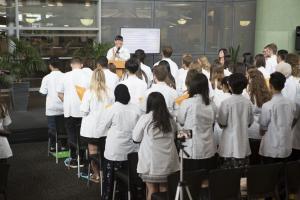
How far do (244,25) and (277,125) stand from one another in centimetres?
925

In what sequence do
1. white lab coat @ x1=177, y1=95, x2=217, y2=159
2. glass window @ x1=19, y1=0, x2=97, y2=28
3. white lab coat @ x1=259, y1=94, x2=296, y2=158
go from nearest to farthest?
white lab coat @ x1=177, y1=95, x2=217, y2=159, white lab coat @ x1=259, y1=94, x2=296, y2=158, glass window @ x1=19, y1=0, x2=97, y2=28

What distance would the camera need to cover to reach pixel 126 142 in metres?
4.72

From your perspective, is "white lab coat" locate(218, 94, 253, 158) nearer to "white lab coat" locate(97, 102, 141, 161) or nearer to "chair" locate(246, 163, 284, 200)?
"chair" locate(246, 163, 284, 200)

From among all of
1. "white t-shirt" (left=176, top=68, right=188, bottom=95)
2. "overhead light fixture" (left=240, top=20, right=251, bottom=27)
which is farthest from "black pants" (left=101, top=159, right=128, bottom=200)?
"overhead light fixture" (left=240, top=20, right=251, bottom=27)

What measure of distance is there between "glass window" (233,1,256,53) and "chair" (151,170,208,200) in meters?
10.0

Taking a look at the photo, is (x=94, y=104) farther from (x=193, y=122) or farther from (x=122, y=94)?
(x=193, y=122)

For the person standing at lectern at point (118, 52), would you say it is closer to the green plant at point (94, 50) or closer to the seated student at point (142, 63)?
the green plant at point (94, 50)

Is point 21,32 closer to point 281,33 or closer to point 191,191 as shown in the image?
point 281,33

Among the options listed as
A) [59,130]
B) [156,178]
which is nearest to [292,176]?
[156,178]

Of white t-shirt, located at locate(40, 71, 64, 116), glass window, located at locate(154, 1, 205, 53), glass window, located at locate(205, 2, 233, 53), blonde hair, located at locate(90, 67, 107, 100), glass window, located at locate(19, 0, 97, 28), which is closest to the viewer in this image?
blonde hair, located at locate(90, 67, 107, 100)

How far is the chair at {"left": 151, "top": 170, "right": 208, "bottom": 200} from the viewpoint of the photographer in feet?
12.8

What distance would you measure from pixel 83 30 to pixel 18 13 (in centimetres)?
182

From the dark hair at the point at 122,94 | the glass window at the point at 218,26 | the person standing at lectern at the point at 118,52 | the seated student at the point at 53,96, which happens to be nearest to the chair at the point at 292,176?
the dark hair at the point at 122,94

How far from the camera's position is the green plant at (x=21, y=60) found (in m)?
10.1
